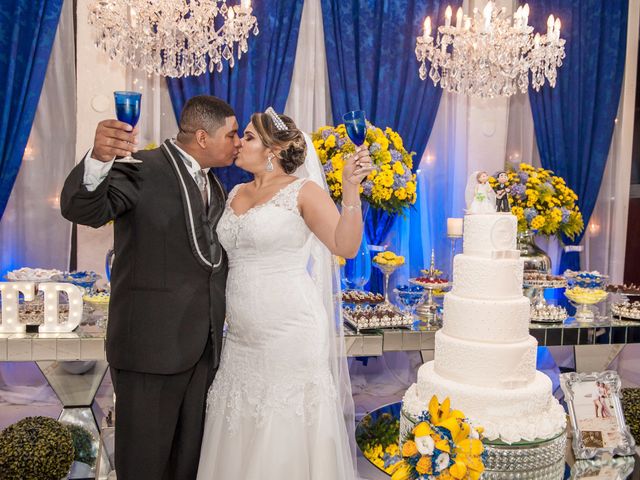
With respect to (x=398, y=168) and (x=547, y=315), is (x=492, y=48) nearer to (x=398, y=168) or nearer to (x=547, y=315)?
(x=398, y=168)

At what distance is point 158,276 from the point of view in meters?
2.48

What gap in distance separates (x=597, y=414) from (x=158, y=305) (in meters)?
2.35

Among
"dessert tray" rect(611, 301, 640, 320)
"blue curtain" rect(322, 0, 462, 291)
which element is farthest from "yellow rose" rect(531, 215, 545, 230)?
"blue curtain" rect(322, 0, 462, 291)

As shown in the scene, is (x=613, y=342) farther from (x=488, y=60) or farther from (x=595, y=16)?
(x=595, y=16)

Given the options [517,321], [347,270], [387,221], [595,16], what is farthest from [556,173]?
[517,321]

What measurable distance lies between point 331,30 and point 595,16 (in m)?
2.92

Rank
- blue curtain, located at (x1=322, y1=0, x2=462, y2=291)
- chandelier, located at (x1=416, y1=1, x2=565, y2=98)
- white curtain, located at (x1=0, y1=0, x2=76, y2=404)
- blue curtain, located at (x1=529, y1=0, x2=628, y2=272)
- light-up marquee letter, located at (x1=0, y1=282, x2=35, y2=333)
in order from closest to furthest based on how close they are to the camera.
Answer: light-up marquee letter, located at (x1=0, y1=282, x2=35, y2=333)
chandelier, located at (x1=416, y1=1, x2=565, y2=98)
white curtain, located at (x1=0, y1=0, x2=76, y2=404)
blue curtain, located at (x1=322, y1=0, x2=462, y2=291)
blue curtain, located at (x1=529, y1=0, x2=628, y2=272)

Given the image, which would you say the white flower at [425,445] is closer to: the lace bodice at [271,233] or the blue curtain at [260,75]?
the lace bodice at [271,233]

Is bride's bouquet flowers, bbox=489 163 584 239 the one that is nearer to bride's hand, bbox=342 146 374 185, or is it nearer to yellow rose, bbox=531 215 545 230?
yellow rose, bbox=531 215 545 230

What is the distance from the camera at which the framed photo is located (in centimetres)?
301

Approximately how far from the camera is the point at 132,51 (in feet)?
14.5

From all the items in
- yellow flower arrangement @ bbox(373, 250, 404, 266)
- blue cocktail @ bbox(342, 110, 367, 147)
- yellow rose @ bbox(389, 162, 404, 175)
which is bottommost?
yellow flower arrangement @ bbox(373, 250, 404, 266)

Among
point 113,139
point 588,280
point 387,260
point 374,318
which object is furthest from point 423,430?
point 588,280

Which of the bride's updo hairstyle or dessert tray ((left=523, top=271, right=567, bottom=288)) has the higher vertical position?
the bride's updo hairstyle
